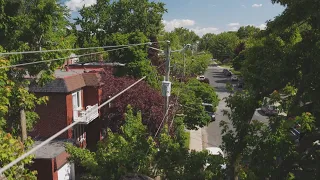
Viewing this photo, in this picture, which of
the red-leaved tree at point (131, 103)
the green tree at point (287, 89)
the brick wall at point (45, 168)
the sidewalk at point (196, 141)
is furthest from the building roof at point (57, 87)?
the green tree at point (287, 89)

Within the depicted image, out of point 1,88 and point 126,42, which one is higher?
point 126,42

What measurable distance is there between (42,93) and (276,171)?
11.9 meters

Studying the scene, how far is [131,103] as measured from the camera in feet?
60.2

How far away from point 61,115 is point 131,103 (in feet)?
13.5

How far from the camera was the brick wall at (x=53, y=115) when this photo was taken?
1559cm

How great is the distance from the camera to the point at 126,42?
23.6 meters

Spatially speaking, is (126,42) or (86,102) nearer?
(86,102)

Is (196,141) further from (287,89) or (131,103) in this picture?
(287,89)

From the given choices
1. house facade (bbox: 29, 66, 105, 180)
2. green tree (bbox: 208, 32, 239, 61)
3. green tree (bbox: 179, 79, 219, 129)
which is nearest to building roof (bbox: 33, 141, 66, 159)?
house facade (bbox: 29, 66, 105, 180)

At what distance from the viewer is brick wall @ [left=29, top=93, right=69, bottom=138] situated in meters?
15.6

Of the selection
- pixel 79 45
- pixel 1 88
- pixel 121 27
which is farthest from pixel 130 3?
pixel 1 88

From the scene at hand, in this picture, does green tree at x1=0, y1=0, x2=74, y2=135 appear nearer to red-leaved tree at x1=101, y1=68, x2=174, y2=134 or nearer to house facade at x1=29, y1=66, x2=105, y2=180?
house facade at x1=29, y1=66, x2=105, y2=180

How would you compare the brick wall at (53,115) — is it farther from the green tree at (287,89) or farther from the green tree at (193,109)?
the green tree at (287,89)

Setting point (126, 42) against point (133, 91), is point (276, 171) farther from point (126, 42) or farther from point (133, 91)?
point (126, 42)
